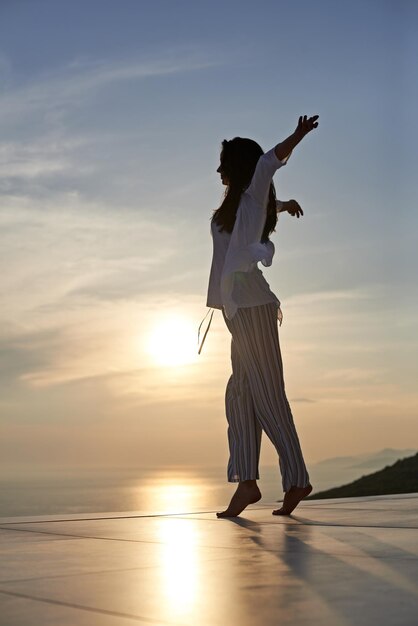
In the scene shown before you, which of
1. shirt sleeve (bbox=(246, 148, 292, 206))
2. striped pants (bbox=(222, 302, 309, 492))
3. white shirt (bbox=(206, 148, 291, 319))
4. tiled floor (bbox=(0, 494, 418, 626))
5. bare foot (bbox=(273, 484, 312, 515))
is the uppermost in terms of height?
shirt sleeve (bbox=(246, 148, 292, 206))

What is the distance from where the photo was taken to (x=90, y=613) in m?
1.79

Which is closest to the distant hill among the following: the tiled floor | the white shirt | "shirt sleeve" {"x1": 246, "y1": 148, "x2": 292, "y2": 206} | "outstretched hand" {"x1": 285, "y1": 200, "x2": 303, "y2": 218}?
"outstretched hand" {"x1": 285, "y1": 200, "x2": 303, "y2": 218}

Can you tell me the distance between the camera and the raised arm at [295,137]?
3.98m

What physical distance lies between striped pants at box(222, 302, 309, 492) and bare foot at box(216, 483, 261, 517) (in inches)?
2.0

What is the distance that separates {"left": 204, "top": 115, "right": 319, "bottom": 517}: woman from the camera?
14.0 ft

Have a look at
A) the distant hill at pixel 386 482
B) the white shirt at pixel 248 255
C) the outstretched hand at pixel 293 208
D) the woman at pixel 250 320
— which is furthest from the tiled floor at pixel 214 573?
the distant hill at pixel 386 482

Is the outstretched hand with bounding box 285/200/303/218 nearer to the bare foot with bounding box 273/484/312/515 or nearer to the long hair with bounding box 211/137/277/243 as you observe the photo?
the long hair with bounding box 211/137/277/243

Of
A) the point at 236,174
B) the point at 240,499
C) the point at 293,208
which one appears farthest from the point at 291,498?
the point at 236,174

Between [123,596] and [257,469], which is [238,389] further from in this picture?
[123,596]

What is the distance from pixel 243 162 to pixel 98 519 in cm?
183

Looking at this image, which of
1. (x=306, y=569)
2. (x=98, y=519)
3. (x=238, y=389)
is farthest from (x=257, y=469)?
(x=306, y=569)

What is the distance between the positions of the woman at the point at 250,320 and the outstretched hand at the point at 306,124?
0.62ft

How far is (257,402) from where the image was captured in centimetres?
434

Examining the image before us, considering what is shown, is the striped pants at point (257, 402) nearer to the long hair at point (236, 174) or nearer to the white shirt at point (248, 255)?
the white shirt at point (248, 255)
